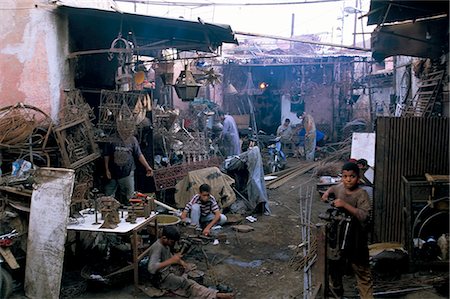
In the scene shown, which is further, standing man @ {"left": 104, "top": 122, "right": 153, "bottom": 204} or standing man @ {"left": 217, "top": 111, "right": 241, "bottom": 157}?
standing man @ {"left": 217, "top": 111, "right": 241, "bottom": 157}

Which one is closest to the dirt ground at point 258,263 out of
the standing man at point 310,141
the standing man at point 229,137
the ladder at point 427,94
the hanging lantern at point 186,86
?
the hanging lantern at point 186,86

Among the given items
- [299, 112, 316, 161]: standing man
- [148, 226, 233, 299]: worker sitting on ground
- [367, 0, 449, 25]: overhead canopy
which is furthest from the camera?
[299, 112, 316, 161]: standing man

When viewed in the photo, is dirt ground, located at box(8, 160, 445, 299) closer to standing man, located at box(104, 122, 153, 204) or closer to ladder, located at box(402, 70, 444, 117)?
standing man, located at box(104, 122, 153, 204)

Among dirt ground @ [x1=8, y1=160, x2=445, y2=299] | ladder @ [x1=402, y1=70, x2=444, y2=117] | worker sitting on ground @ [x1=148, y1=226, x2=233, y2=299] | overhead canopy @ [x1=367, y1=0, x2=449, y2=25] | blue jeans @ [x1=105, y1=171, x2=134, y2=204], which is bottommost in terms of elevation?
dirt ground @ [x1=8, y1=160, x2=445, y2=299]

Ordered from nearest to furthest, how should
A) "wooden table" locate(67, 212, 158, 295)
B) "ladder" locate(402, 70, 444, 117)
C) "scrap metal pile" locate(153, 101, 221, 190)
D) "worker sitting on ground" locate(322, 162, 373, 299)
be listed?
"worker sitting on ground" locate(322, 162, 373, 299)
"wooden table" locate(67, 212, 158, 295)
"ladder" locate(402, 70, 444, 117)
"scrap metal pile" locate(153, 101, 221, 190)

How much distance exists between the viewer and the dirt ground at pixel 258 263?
5977mm

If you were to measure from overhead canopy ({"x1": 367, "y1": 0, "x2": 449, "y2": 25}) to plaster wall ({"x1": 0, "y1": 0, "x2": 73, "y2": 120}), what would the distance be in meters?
5.93

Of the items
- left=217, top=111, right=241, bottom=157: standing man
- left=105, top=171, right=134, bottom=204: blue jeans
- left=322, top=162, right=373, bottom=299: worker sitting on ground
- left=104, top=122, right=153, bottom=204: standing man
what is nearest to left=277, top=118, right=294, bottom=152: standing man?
left=217, top=111, right=241, bottom=157: standing man

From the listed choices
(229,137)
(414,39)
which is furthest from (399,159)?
(229,137)

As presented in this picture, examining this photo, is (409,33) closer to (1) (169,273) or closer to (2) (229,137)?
(1) (169,273)

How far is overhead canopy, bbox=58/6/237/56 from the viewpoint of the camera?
814 centimetres

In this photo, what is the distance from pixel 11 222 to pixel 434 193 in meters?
5.91

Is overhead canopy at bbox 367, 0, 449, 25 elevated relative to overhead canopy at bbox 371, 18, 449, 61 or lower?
elevated

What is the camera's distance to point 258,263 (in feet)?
23.6
